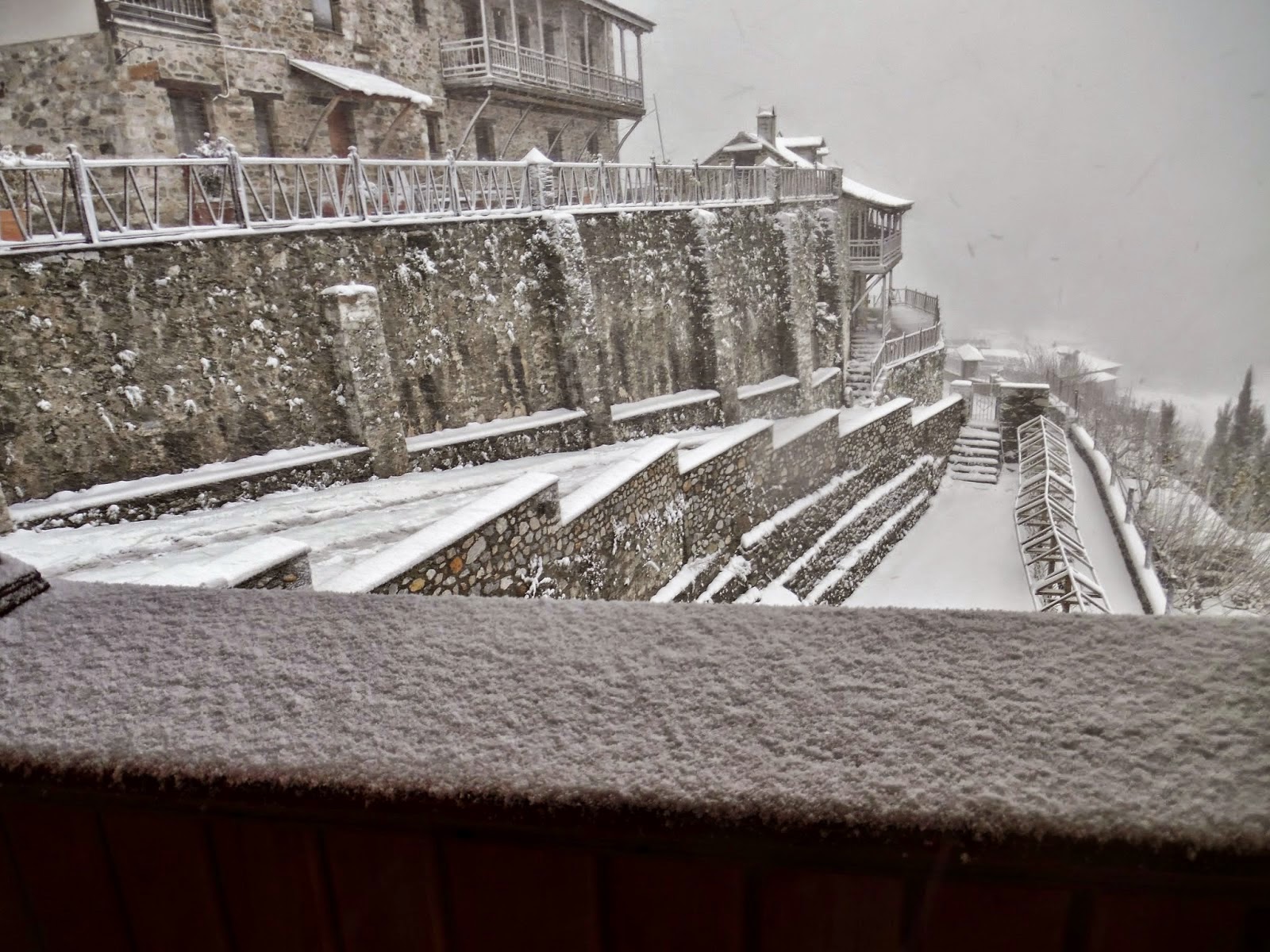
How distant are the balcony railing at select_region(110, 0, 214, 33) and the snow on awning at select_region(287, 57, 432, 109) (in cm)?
92

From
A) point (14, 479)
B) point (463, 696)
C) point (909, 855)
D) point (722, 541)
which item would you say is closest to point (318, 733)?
point (463, 696)

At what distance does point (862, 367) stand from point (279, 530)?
507 inches

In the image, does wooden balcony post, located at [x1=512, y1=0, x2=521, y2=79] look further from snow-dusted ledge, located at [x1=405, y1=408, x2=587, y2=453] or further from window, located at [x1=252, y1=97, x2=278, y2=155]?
snow-dusted ledge, located at [x1=405, y1=408, x2=587, y2=453]

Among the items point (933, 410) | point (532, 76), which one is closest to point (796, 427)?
point (933, 410)

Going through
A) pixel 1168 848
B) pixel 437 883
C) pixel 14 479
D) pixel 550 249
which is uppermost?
pixel 550 249

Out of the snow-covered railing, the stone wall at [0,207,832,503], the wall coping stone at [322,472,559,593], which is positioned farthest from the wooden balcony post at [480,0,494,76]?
the snow-covered railing

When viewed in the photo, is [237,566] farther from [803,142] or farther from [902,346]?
[803,142]

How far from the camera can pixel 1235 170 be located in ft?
27.6

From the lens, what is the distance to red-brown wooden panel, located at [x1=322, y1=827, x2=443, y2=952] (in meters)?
0.72

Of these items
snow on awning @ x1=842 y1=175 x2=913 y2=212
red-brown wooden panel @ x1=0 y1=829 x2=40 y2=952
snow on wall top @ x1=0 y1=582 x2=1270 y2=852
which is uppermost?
snow on awning @ x1=842 y1=175 x2=913 y2=212

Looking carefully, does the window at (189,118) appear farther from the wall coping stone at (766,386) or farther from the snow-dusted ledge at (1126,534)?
the snow-dusted ledge at (1126,534)

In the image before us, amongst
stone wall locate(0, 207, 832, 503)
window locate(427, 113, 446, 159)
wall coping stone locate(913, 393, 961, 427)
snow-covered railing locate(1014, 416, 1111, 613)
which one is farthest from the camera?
wall coping stone locate(913, 393, 961, 427)

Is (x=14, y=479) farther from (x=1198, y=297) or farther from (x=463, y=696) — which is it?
(x=1198, y=297)

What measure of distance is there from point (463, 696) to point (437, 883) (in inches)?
7.1
